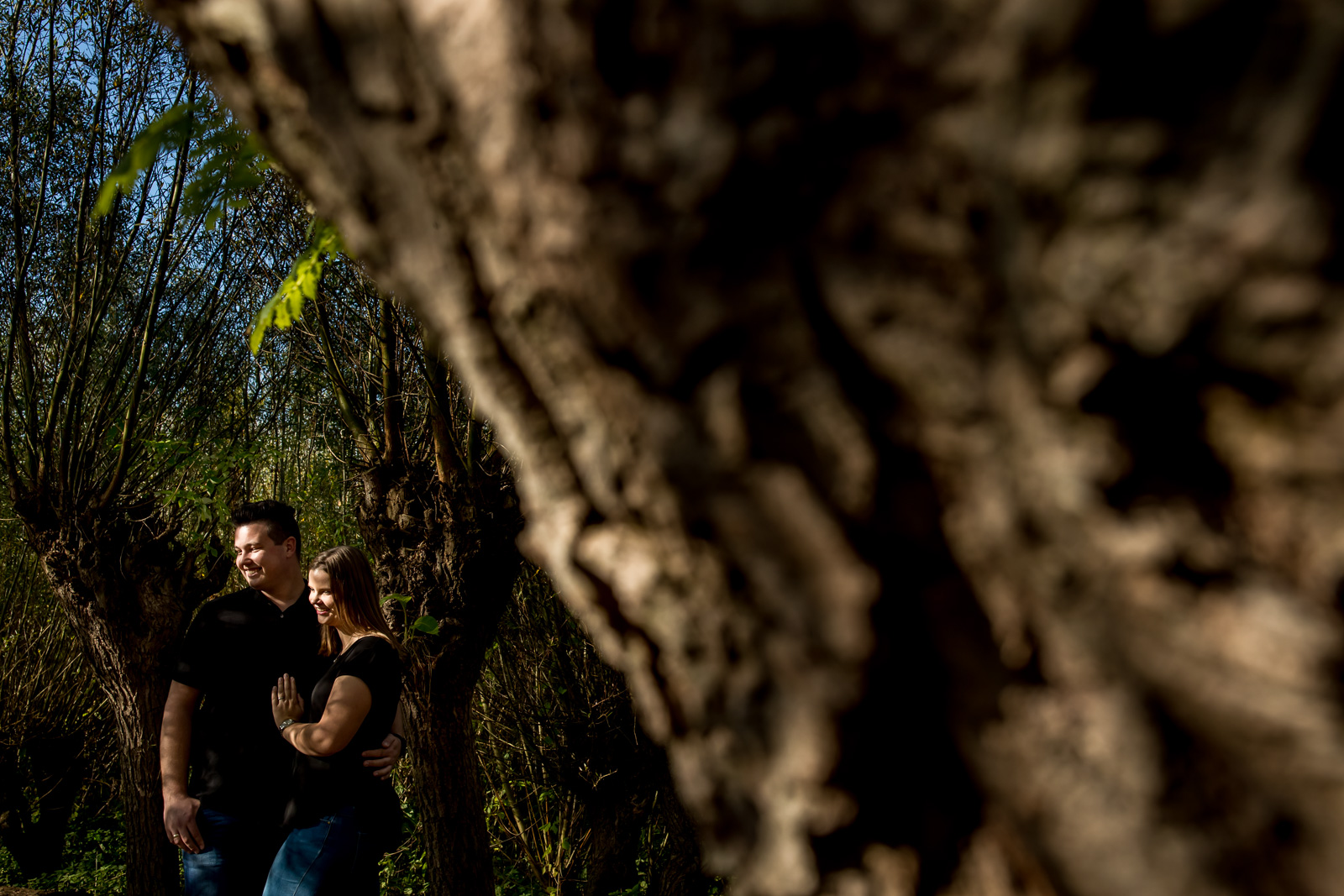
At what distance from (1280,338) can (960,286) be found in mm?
162

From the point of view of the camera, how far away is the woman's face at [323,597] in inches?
154

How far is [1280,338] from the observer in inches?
18.4

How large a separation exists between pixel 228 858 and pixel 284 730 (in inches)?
30.6

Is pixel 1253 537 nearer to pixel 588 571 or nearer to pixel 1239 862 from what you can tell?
pixel 1239 862

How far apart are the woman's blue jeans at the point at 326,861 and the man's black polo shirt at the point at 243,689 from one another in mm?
440

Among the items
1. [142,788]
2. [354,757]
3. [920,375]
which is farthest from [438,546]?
[920,375]

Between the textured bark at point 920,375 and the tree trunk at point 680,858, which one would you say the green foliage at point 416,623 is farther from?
the textured bark at point 920,375

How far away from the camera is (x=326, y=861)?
138 inches

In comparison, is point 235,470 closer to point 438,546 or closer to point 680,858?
point 438,546

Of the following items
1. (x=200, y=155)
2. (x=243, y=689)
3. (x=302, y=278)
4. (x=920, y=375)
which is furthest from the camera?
(x=243, y=689)

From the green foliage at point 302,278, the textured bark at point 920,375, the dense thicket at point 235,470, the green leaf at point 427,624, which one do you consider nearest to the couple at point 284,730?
the green leaf at point 427,624

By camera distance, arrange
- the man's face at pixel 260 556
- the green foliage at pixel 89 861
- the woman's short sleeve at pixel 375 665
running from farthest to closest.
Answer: the green foliage at pixel 89 861 → the man's face at pixel 260 556 → the woman's short sleeve at pixel 375 665

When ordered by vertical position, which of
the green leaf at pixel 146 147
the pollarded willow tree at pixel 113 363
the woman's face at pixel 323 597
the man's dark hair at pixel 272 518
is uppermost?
the pollarded willow tree at pixel 113 363

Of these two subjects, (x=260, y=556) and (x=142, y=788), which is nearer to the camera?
(x=260, y=556)
